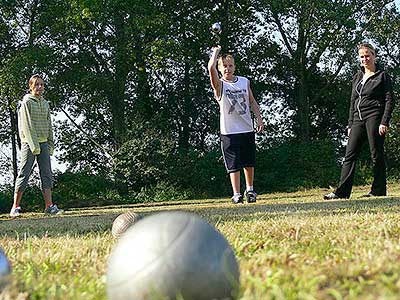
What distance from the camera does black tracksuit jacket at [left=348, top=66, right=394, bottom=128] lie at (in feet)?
26.1

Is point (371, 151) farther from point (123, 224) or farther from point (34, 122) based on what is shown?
point (123, 224)

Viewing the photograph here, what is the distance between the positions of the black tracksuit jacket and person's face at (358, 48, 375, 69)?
15cm

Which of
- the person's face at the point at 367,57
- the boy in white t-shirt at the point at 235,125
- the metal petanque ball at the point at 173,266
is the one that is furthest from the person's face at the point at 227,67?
the metal petanque ball at the point at 173,266

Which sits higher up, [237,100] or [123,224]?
[237,100]

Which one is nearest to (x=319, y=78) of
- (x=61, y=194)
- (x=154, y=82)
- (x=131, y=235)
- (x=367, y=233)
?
(x=154, y=82)

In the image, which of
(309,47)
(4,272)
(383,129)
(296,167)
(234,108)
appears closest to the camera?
(4,272)

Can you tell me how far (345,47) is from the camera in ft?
72.5

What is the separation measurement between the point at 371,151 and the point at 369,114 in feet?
1.62

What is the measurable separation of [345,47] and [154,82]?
6.66 m

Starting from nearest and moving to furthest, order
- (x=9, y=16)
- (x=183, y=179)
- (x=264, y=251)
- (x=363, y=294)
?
1. (x=363, y=294)
2. (x=264, y=251)
3. (x=183, y=179)
4. (x=9, y=16)

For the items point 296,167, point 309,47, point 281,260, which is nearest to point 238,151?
point 281,260

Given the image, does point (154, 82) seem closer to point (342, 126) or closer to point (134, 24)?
point (134, 24)

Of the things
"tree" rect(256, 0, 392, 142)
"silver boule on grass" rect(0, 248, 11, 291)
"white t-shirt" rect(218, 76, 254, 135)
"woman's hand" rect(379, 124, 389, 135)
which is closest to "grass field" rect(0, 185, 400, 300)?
"silver boule on grass" rect(0, 248, 11, 291)

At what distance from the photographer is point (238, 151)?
332 inches
